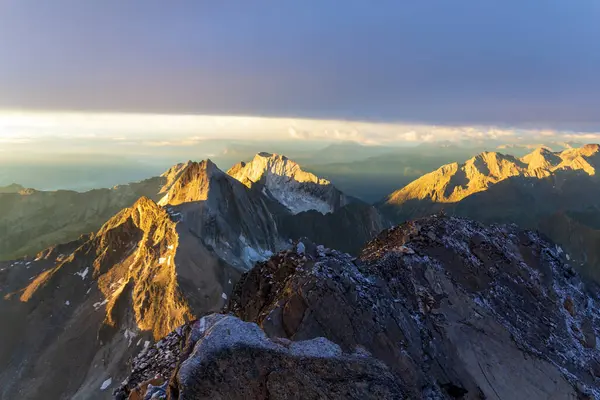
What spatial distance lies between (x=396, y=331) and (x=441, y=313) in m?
7.67

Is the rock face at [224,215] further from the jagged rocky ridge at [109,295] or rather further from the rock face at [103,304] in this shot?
the rock face at [103,304]

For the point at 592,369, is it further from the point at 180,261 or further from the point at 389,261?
the point at 180,261

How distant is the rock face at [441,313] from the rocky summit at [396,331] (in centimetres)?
10

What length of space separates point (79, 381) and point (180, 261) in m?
29.3

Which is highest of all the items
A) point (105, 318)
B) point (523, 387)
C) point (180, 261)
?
point (523, 387)

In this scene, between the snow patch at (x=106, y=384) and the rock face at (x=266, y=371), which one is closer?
the rock face at (x=266, y=371)

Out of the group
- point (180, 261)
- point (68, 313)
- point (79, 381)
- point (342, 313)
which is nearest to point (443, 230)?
point (342, 313)

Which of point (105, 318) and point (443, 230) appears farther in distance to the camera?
point (105, 318)

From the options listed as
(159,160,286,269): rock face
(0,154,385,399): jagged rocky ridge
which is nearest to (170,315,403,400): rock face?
(0,154,385,399): jagged rocky ridge

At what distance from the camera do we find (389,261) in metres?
35.4

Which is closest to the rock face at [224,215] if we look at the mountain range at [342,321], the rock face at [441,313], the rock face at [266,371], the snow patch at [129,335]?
the mountain range at [342,321]

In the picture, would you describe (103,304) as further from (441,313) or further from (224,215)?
(441,313)

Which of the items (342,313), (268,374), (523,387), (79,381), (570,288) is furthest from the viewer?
(79,381)

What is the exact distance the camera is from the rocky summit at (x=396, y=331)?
16234 mm
